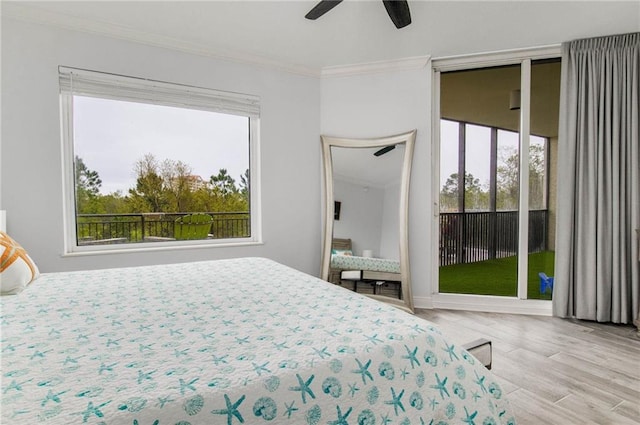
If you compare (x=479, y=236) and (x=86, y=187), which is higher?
(x=86, y=187)

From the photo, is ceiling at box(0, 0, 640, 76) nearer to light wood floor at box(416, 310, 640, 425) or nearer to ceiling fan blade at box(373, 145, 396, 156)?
ceiling fan blade at box(373, 145, 396, 156)

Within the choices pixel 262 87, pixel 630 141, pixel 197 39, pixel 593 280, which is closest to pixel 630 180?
pixel 630 141

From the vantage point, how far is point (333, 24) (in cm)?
285

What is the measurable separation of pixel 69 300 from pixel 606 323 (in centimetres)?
382

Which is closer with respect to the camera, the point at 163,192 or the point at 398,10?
the point at 398,10

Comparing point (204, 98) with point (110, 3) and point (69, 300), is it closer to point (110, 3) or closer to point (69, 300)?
point (110, 3)

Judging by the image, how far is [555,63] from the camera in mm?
3439

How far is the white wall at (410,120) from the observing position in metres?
3.61

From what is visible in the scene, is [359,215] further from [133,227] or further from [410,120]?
[133,227]

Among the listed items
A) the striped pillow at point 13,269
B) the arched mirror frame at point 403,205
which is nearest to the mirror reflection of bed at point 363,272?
the arched mirror frame at point 403,205

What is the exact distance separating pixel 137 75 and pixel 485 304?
3721 mm

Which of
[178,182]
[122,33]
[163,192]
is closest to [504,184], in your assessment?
[178,182]

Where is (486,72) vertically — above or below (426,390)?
above

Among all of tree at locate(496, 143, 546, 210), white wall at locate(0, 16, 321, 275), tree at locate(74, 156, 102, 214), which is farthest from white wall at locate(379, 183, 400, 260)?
tree at locate(74, 156, 102, 214)
